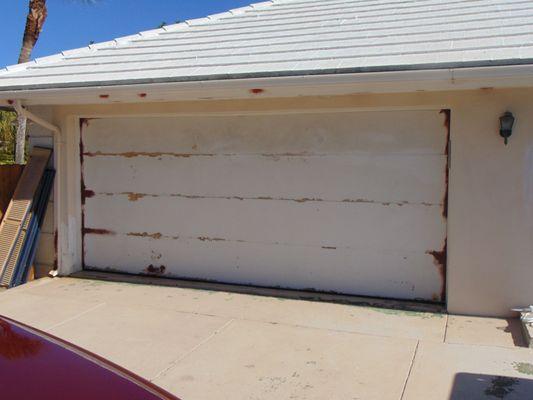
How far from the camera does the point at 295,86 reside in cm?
661

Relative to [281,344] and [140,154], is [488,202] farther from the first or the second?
[140,154]

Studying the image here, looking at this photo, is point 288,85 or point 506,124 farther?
point 288,85

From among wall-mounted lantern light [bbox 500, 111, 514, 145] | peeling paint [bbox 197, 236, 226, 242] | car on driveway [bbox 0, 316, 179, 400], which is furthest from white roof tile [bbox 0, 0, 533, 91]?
car on driveway [bbox 0, 316, 179, 400]

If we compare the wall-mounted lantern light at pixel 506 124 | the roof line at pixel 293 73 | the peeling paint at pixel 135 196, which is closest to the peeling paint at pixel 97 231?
the peeling paint at pixel 135 196

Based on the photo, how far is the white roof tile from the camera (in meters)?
6.42

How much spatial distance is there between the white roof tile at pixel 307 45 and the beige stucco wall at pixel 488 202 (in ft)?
1.99

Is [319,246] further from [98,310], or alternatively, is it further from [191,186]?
[98,310]

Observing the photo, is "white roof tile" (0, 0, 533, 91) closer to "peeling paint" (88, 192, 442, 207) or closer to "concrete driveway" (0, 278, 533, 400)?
"peeling paint" (88, 192, 442, 207)

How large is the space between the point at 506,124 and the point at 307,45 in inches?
109

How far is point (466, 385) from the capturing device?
4715mm

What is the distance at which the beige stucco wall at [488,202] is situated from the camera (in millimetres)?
6289

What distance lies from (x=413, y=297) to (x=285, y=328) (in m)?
1.76

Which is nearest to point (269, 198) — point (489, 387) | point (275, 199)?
point (275, 199)

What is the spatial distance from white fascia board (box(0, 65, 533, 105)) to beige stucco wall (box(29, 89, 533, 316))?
430 mm
